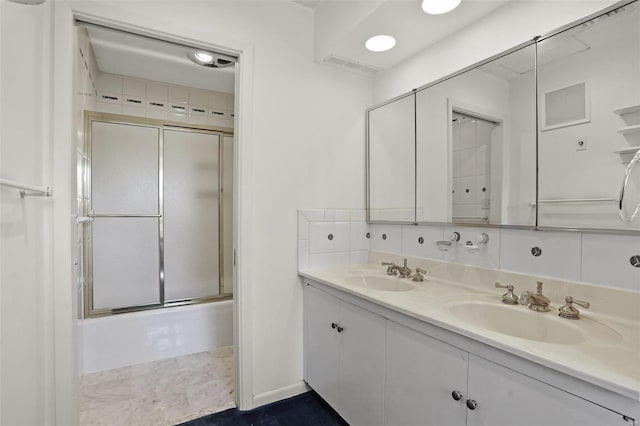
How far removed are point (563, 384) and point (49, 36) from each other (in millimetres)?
2160

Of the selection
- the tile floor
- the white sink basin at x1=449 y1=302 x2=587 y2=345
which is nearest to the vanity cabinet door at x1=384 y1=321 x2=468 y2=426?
the white sink basin at x1=449 y1=302 x2=587 y2=345

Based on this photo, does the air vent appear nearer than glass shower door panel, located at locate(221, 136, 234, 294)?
Yes

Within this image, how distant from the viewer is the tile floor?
1.72 m

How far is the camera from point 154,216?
2854mm

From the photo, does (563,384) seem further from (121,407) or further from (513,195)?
(121,407)

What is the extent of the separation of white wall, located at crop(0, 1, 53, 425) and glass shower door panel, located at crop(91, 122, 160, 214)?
5.14ft

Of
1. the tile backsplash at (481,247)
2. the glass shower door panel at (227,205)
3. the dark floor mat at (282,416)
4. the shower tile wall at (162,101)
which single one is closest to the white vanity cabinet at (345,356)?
the dark floor mat at (282,416)

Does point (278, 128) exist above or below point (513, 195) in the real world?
above

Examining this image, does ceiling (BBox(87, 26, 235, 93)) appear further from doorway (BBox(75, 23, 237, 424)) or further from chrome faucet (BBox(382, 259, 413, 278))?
chrome faucet (BBox(382, 259, 413, 278))

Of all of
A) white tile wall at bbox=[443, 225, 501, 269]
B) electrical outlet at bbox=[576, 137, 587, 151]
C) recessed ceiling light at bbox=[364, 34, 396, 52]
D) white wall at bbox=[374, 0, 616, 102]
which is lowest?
white tile wall at bbox=[443, 225, 501, 269]

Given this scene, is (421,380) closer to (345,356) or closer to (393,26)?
(345,356)

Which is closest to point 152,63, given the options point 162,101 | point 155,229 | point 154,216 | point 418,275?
point 162,101

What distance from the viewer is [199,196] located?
3080 mm

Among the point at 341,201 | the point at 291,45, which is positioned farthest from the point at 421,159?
the point at 291,45
